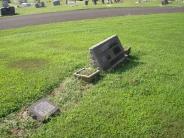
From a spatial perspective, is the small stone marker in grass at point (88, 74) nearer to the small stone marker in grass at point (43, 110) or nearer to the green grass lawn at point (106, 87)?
the green grass lawn at point (106, 87)

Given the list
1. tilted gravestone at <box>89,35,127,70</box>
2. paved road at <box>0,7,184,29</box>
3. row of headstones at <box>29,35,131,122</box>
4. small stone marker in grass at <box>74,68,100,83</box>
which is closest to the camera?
row of headstones at <box>29,35,131,122</box>

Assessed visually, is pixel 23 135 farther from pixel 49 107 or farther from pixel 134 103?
pixel 134 103

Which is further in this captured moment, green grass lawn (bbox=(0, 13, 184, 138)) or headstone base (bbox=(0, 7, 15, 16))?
headstone base (bbox=(0, 7, 15, 16))

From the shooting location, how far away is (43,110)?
9.34 metres

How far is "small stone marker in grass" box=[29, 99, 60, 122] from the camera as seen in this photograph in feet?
29.9

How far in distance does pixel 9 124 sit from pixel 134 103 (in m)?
3.59

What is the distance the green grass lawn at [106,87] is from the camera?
857cm

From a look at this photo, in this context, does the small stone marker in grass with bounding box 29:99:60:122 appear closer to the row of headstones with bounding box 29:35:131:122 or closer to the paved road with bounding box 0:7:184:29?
the row of headstones with bounding box 29:35:131:122

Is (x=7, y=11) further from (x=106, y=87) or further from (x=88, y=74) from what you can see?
(x=106, y=87)

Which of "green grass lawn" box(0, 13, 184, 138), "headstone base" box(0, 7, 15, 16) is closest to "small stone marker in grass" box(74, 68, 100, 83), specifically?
"green grass lawn" box(0, 13, 184, 138)

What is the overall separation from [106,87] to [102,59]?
1635mm

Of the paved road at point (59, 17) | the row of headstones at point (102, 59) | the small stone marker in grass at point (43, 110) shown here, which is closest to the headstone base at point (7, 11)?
the paved road at point (59, 17)

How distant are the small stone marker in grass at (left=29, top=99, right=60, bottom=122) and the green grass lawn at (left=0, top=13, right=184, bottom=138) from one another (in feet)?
0.80

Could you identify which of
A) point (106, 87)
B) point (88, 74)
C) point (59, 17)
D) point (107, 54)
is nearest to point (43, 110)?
point (106, 87)
